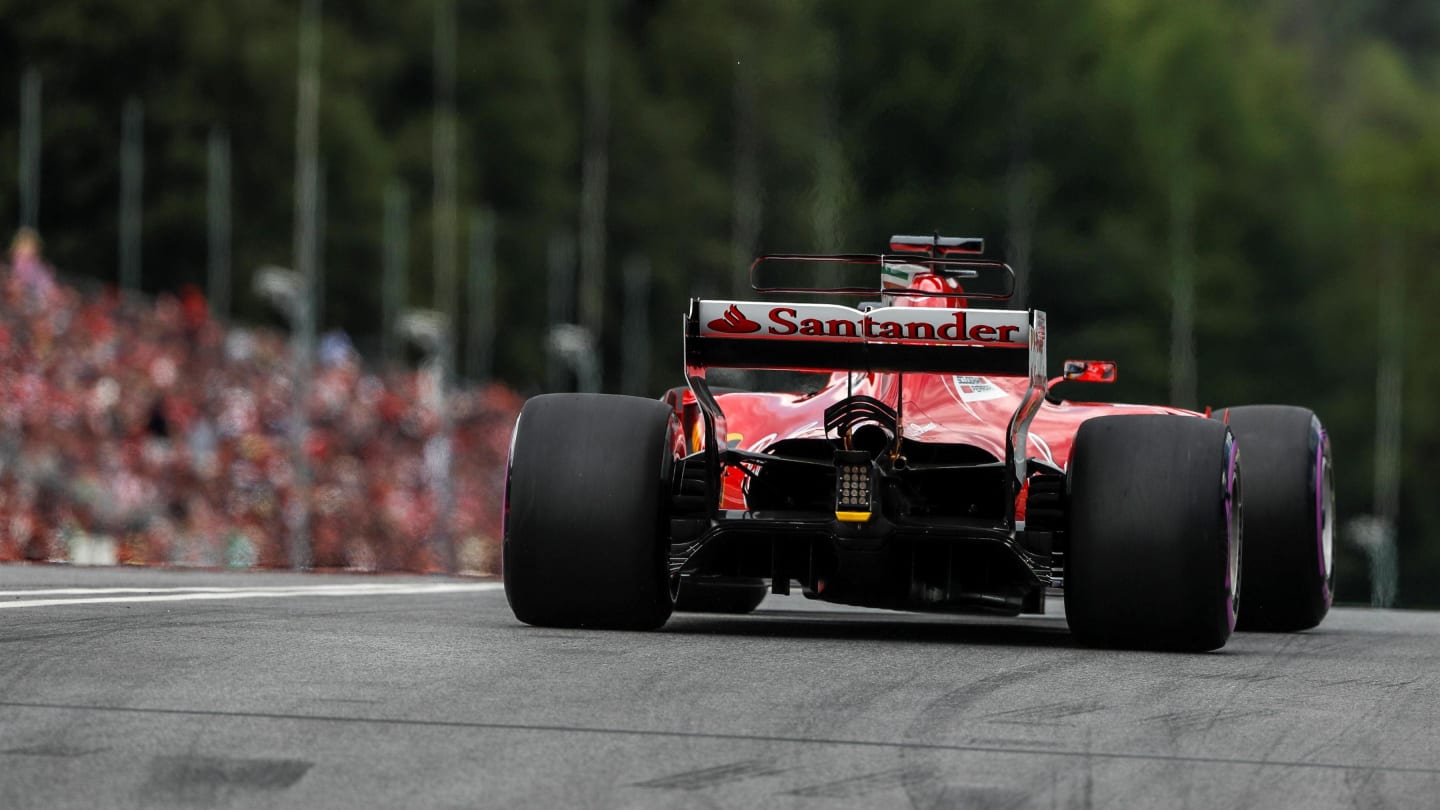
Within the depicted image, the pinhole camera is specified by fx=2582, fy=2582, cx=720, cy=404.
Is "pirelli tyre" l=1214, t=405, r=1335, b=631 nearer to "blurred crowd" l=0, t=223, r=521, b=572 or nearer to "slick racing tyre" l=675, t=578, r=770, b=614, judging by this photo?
"slick racing tyre" l=675, t=578, r=770, b=614

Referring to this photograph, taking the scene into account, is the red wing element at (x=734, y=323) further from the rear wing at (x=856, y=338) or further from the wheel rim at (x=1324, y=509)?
the wheel rim at (x=1324, y=509)

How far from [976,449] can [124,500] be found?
17.3m

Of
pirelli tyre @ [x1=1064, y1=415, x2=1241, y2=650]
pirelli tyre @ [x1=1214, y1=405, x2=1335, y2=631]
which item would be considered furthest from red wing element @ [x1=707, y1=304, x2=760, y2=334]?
pirelli tyre @ [x1=1214, y1=405, x2=1335, y2=631]

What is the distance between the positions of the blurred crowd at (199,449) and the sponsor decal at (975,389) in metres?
13.6

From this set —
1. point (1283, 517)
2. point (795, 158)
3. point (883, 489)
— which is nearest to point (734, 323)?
point (883, 489)

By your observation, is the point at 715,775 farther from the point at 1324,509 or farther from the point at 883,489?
the point at 1324,509

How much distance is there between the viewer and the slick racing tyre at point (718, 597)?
40.8ft

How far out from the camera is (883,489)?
32.0ft

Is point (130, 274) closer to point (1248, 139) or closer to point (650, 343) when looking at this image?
point (650, 343)

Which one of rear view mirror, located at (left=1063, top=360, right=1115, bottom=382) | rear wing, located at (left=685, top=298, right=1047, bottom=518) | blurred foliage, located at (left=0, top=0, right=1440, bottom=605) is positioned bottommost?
rear view mirror, located at (left=1063, top=360, right=1115, bottom=382)

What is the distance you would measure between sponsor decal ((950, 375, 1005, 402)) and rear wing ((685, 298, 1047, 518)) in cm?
60

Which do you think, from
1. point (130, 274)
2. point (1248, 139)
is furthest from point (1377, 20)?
point (130, 274)

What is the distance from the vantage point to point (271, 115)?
50.3 m

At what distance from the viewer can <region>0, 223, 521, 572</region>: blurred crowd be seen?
25.4m
